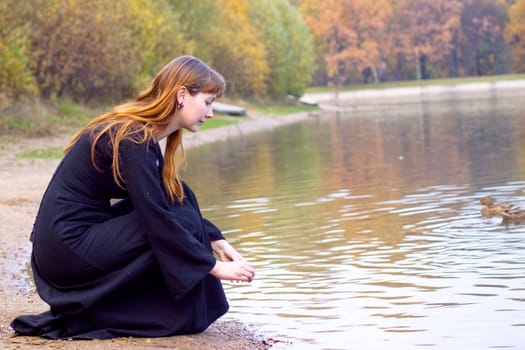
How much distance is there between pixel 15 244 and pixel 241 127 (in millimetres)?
28608

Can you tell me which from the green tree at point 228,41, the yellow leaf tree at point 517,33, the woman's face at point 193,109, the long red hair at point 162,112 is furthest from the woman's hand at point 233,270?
the yellow leaf tree at point 517,33

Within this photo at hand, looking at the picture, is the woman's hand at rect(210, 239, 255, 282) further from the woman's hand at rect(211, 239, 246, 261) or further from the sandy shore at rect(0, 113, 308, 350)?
the sandy shore at rect(0, 113, 308, 350)

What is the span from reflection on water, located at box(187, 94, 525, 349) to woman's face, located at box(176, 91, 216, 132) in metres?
1.67

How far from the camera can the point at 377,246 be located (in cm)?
969

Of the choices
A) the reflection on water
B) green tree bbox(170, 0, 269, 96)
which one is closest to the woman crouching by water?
the reflection on water

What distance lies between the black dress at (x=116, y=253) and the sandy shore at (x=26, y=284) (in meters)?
0.11

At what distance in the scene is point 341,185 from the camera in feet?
52.1

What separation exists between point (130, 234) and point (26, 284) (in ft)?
10.5

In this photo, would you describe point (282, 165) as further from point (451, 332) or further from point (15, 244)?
point (451, 332)

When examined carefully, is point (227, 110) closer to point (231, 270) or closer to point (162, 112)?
point (162, 112)

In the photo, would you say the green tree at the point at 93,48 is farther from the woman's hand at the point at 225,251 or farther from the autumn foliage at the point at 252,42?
the woman's hand at the point at 225,251

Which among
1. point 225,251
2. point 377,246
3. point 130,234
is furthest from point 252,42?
point 130,234

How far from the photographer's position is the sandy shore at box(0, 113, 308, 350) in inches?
202

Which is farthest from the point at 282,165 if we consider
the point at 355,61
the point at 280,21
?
the point at 355,61
